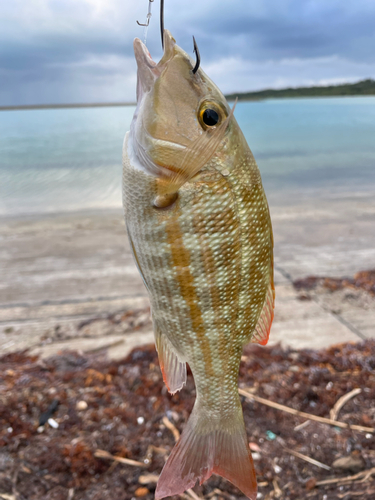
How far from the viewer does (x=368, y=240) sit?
27.6ft

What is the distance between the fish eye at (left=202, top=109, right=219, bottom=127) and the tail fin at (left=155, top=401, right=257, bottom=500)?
117cm

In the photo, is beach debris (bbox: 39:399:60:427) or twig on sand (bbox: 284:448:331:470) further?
beach debris (bbox: 39:399:60:427)

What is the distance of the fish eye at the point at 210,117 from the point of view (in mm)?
1344

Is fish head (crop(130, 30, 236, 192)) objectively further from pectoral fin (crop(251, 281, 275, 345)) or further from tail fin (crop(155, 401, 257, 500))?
tail fin (crop(155, 401, 257, 500))

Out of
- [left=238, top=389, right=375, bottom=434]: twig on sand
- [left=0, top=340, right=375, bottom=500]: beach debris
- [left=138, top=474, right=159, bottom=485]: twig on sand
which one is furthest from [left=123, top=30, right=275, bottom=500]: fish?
[left=238, top=389, right=375, bottom=434]: twig on sand

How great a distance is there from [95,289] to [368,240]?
596 cm

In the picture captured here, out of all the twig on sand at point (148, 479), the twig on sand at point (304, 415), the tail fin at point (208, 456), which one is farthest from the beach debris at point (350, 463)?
the tail fin at point (208, 456)

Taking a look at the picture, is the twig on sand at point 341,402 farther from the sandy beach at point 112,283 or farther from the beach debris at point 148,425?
the sandy beach at point 112,283

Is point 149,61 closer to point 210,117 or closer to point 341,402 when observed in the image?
point 210,117

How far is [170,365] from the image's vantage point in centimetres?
163

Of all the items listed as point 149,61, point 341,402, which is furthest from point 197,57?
point 341,402

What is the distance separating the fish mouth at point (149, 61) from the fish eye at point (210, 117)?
22cm

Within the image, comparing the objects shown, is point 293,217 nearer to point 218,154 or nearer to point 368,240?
point 368,240

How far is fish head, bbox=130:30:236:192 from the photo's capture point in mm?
1307
